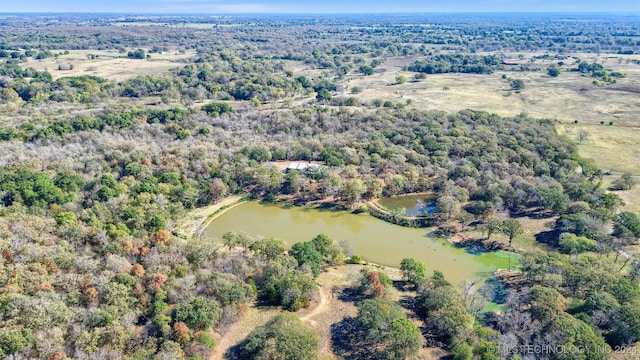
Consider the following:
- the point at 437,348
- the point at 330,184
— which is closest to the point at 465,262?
the point at 437,348

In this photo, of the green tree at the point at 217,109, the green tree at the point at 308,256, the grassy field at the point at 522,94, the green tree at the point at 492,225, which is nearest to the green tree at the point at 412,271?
the green tree at the point at 308,256

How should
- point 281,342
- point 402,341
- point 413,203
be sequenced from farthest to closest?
point 413,203, point 402,341, point 281,342

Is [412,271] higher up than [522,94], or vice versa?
[522,94]

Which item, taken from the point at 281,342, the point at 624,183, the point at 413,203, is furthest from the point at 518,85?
the point at 281,342

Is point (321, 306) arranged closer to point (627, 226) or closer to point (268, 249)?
point (268, 249)

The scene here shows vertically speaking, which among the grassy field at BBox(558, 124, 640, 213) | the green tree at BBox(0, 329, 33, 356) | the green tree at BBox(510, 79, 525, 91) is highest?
the green tree at BBox(510, 79, 525, 91)

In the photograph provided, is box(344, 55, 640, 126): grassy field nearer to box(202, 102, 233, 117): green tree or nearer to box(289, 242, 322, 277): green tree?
box(202, 102, 233, 117): green tree

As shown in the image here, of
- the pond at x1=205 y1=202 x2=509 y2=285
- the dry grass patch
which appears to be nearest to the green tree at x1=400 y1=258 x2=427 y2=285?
the pond at x1=205 y1=202 x2=509 y2=285
